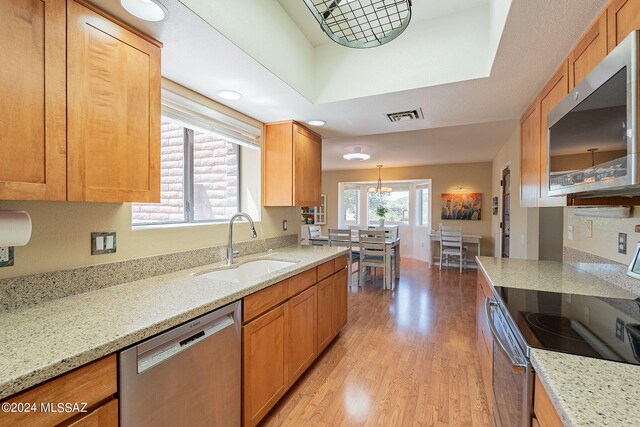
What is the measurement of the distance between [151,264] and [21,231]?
0.71m

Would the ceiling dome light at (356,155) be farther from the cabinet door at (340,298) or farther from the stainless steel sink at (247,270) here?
the stainless steel sink at (247,270)

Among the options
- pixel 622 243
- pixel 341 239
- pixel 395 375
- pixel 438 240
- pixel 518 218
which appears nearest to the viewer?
pixel 622 243

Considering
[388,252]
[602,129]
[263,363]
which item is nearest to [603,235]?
[602,129]

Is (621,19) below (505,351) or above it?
above

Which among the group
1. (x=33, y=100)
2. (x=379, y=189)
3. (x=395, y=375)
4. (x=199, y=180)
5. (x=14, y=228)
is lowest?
(x=395, y=375)

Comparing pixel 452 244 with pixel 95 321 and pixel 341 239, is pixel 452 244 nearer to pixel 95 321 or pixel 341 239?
pixel 341 239

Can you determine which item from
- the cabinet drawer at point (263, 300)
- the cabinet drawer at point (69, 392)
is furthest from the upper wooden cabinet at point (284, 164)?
the cabinet drawer at point (69, 392)

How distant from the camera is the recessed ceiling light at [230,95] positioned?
6.63 feet

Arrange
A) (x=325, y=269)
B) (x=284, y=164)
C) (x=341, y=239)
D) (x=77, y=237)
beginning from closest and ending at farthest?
(x=77, y=237)
(x=325, y=269)
(x=284, y=164)
(x=341, y=239)

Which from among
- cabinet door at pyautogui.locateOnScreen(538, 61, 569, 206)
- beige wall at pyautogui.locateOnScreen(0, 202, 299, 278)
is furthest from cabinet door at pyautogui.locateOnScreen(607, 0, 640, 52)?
beige wall at pyautogui.locateOnScreen(0, 202, 299, 278)

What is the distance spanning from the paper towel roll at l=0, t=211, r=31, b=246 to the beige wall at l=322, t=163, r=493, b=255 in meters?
6.76

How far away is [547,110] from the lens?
176cm

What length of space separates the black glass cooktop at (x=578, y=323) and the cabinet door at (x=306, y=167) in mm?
1856

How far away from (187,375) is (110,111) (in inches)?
45.5
